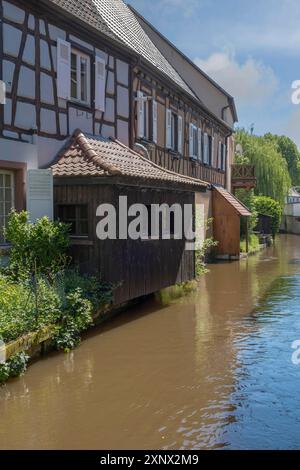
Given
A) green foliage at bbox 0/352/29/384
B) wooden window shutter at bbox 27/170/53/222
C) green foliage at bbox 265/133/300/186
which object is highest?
green foliage at bbox 265/133/300/186

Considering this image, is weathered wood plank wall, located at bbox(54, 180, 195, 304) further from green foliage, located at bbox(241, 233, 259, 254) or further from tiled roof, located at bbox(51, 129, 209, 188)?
green foliage, located at bbox(241, 233, 259, 254)

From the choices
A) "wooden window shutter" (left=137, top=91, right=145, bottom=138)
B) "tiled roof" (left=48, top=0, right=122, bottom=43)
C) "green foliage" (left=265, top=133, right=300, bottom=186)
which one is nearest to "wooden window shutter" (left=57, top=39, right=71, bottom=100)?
"tiled roof" (left=48, top=0, right=122, bottom=43)

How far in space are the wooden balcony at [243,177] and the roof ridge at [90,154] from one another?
18.4 meters

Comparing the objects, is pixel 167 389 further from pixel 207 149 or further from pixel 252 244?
pixel 252 244

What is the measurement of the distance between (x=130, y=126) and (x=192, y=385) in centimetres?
911

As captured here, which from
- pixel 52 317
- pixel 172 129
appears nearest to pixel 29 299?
pixel 52 317

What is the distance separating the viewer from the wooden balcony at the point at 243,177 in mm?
29578

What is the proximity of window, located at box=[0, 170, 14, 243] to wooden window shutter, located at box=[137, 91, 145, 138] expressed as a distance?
5826 millimetres

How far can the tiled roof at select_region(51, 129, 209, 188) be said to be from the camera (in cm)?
1068

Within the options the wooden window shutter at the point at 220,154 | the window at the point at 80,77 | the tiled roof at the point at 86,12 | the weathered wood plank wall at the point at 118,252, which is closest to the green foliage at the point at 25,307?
the weathered wood plank wall at the point at 118,252

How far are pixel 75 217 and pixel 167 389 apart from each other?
4891 mm

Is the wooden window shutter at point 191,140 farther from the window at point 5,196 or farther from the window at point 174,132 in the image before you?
the window at point 5,196

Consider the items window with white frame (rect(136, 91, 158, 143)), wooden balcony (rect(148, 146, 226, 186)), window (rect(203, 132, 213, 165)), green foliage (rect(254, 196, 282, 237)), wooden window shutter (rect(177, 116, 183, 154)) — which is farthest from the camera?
green foliage (rect(254, 196, 282, 237))
